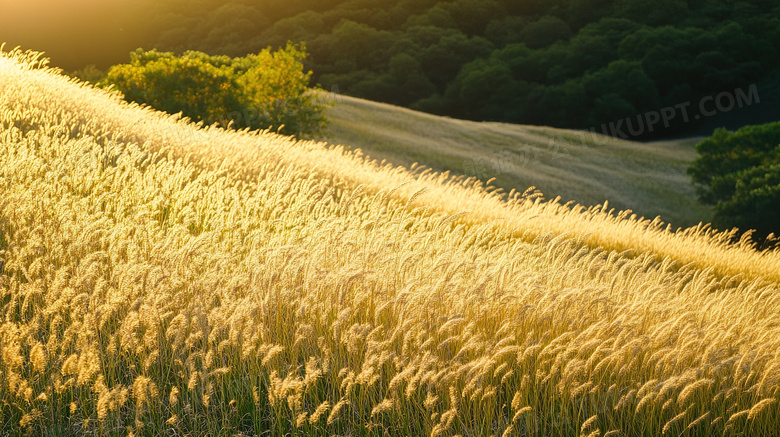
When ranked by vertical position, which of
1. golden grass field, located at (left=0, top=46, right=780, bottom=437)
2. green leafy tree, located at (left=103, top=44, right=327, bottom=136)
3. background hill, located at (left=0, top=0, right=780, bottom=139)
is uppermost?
background hill, located at (left=0, top=0, right=780, bottom=139)

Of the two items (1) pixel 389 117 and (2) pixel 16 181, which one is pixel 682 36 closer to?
(1) pixel 389 117

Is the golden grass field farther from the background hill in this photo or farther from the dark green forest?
the background hill

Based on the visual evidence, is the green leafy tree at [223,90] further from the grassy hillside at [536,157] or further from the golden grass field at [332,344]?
the golden grass field at [332,344]

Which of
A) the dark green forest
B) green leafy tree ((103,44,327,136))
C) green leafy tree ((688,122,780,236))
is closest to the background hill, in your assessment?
the dark green forest

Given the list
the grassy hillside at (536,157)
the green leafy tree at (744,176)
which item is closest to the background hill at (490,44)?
the grassy hillside at (536,157)

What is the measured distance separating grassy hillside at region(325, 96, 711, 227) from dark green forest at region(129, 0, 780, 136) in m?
12.9

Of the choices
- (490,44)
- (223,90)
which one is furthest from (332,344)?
(490,44)

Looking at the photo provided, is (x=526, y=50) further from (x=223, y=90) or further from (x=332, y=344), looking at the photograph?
(x=332, y=344)

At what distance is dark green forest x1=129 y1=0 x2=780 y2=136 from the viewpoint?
2163 inches

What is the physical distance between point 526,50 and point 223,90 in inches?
1810

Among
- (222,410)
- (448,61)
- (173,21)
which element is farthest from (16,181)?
(173,21)

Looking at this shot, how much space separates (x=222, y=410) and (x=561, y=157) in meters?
35.8

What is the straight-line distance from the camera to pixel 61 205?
216 inches

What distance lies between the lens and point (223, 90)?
23.2 metres
